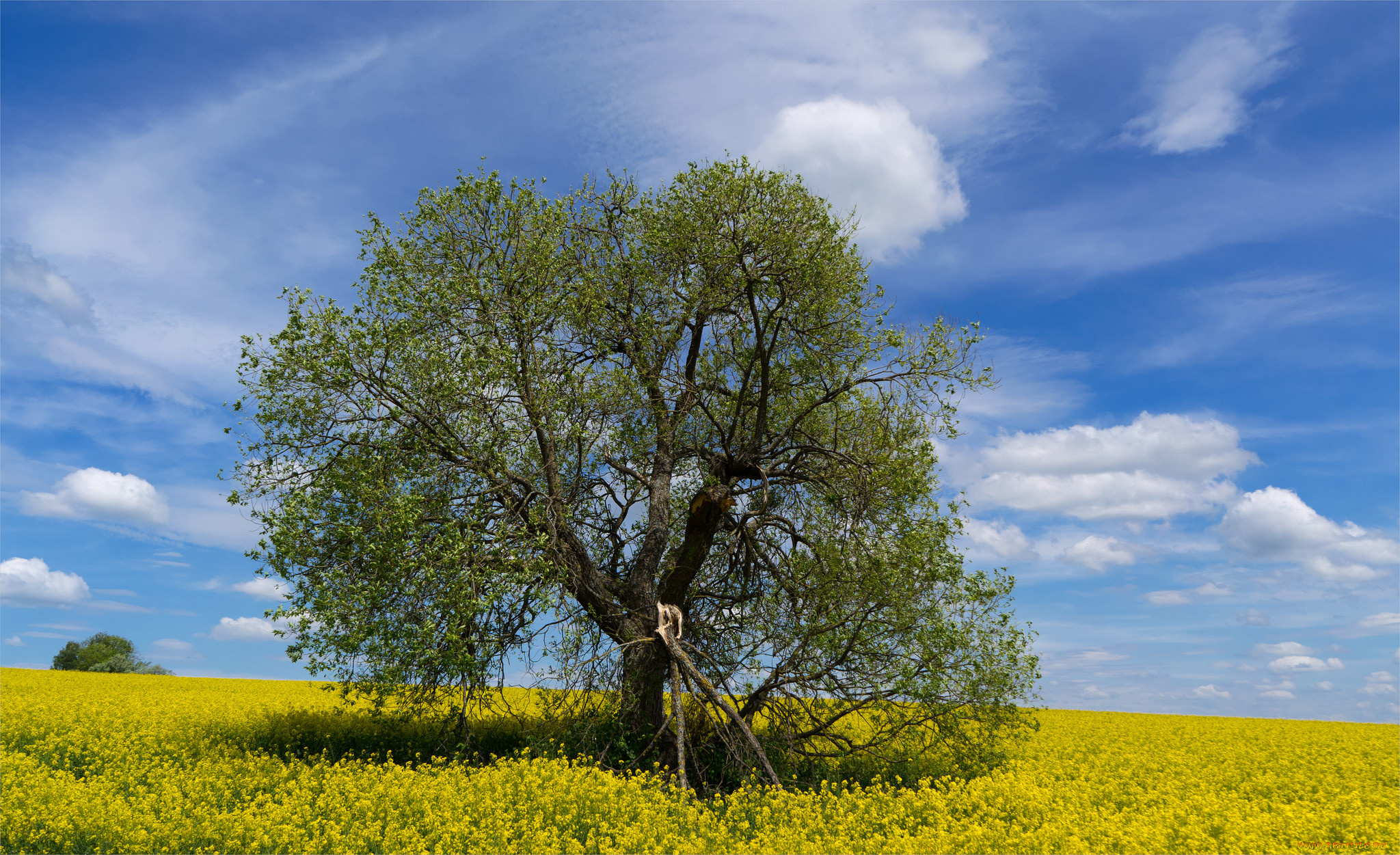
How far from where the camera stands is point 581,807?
12125 millimetres

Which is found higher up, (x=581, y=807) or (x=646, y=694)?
(x=646, y=694)

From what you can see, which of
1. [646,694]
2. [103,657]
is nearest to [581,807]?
[646,694]

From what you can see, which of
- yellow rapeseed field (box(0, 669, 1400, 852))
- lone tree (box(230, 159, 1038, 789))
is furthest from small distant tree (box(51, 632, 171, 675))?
lone tree (box(230, 159, 1038, 789))

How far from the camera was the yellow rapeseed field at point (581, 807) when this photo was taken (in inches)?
436

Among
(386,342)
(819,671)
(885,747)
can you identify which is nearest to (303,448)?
(386,342)

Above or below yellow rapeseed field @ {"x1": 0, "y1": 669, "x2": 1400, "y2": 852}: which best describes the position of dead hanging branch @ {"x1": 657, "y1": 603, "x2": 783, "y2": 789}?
above

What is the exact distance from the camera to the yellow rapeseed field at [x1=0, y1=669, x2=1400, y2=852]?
11.1 metres

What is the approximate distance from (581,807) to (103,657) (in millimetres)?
61516

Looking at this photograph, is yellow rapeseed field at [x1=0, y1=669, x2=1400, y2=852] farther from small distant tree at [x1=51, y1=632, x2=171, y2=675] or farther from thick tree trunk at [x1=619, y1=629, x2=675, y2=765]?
small distant tree at [x1=51, y1=632, x2=171, y2=675]

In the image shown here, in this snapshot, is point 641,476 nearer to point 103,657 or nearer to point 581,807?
point 581,807

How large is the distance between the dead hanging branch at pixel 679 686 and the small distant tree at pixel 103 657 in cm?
5117

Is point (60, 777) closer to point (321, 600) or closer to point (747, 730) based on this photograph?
point (321, 600)

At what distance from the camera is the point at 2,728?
1928 cm

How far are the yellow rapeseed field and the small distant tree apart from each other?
4137cm
